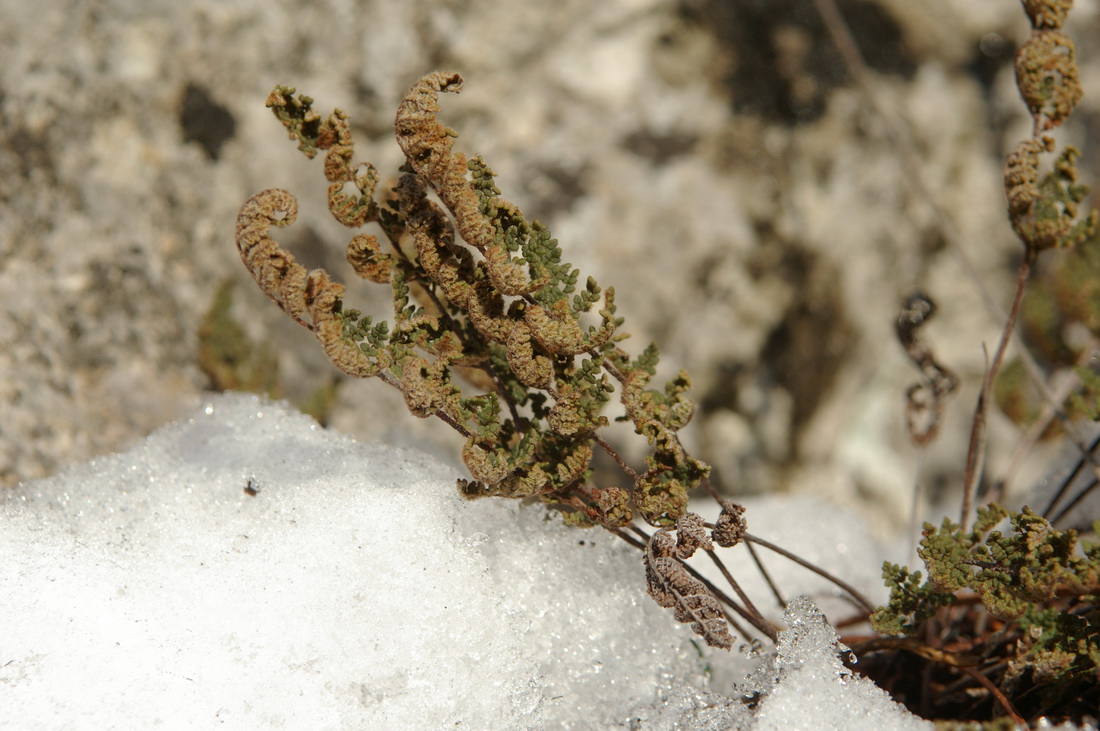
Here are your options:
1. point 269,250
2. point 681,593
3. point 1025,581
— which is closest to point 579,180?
point 269,250

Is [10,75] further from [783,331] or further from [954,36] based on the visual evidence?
[954,36]

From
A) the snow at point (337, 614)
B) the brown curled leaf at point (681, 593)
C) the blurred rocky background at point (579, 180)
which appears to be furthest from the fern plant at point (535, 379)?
the blurred rocky background at point (579, 180)

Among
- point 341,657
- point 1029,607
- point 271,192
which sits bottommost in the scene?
point 341,657

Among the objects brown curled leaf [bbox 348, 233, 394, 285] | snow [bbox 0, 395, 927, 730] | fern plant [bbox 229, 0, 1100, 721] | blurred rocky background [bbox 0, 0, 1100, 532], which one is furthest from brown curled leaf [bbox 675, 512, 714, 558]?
blurred rocky background [bbox 0, 0, 1100, 532]

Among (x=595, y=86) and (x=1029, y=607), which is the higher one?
(x=595, y=86)

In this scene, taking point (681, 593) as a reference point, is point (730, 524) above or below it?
above

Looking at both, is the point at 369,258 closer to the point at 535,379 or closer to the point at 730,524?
the point at 535,379

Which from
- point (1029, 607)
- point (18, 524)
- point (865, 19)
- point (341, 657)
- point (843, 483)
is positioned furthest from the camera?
point (843, 483)

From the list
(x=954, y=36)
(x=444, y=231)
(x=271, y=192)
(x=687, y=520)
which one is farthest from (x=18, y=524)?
(x=954, y=36)
